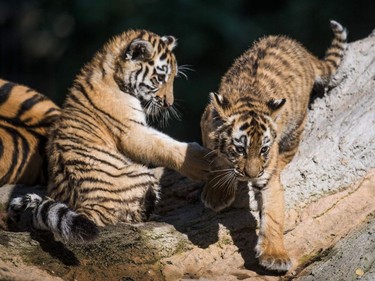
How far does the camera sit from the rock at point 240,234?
3850mm

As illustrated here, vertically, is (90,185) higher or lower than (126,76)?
lower

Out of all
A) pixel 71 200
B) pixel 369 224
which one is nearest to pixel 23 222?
pixel 71 200

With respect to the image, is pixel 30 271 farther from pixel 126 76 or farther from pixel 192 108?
→ pixel 192 108

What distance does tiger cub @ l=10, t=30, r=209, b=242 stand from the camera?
4.41 meters

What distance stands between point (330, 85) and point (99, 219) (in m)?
1.73

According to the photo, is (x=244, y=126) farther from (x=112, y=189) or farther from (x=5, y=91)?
(x=5, y=91)

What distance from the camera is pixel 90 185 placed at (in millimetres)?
4391

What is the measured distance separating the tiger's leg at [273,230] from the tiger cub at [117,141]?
51 cm

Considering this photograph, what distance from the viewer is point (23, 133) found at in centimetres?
562

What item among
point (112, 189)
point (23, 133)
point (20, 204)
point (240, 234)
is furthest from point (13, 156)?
point (240, 234)

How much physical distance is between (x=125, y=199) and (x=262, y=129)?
0.90m

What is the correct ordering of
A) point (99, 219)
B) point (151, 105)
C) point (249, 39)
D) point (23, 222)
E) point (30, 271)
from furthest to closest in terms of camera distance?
point (249, 39), point (151, 105), point (23, 222), point (99, 219), point (30, 271)

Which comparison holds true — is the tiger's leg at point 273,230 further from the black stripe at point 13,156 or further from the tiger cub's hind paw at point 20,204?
the black stripe at point 13,156

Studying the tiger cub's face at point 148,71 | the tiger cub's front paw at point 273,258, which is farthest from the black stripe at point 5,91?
the tiger cub's front paw at point 273,258
